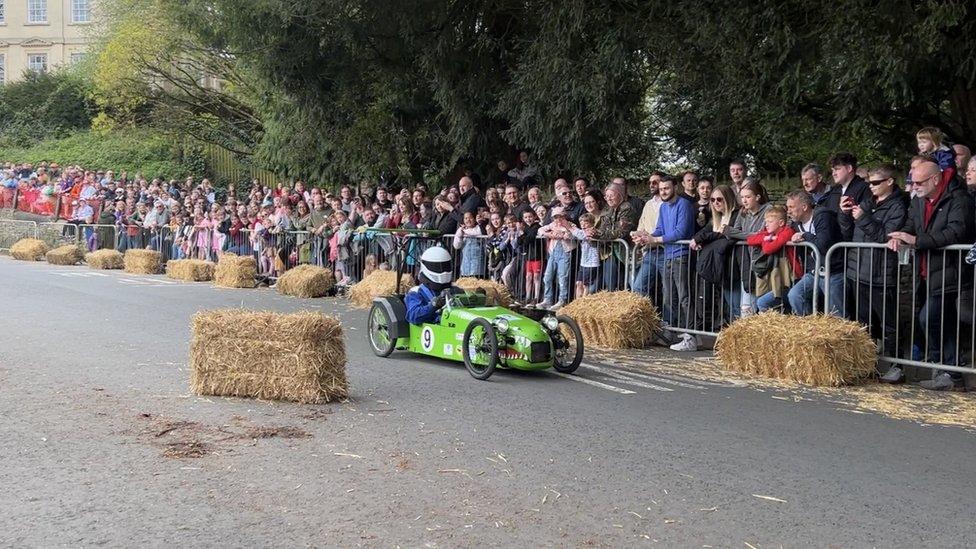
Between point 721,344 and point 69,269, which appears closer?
point 721,344

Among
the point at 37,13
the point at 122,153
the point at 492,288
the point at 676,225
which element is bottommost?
the point at 492,288

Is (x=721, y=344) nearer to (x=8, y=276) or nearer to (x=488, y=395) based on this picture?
(x=488, y=395)

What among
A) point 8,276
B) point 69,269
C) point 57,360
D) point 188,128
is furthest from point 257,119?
point 57,360

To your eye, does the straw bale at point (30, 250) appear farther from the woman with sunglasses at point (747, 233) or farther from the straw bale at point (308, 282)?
the woman with sunglasses at point (747, 233)

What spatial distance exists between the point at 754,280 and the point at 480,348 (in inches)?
145

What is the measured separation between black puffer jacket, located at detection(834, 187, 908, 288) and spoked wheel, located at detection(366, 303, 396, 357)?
4760 mm

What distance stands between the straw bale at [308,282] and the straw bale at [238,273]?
215 centimetres

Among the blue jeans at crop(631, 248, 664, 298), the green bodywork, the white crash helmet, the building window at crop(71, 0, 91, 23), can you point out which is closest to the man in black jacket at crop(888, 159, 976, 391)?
the blue jeans at crop(631, 248, 664, 298)

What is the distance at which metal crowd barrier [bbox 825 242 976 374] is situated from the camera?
31.7ft

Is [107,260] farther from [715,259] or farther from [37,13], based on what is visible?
[37,13]

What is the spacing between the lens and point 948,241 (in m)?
9.66

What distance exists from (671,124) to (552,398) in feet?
42.5

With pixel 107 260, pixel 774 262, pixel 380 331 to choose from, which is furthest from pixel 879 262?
pixel 107 260

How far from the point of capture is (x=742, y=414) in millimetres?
8297
